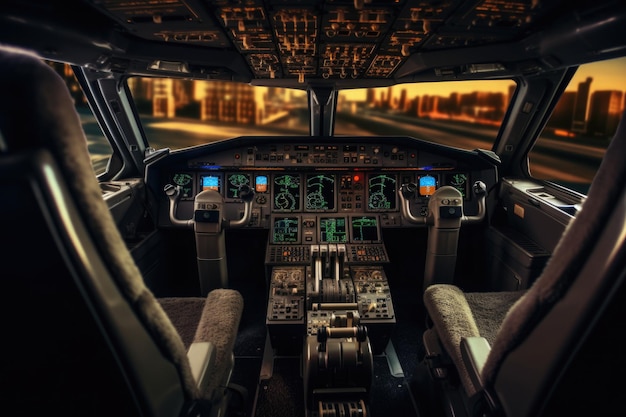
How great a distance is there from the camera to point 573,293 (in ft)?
2.49

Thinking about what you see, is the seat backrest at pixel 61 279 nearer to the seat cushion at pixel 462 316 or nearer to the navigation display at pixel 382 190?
the seat cushion at pixel 462 316

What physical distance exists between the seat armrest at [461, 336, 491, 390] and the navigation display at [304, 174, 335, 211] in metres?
2.18

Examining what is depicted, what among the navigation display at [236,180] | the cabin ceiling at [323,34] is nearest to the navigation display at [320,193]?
the navigation display at [236,180]

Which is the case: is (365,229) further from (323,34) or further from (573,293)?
(573,293)

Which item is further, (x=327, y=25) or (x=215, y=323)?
(x=327, y=25)

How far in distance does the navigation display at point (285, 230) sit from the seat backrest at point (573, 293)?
8.31ft

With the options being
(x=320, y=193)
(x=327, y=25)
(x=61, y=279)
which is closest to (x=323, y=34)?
(x=327, y=25)

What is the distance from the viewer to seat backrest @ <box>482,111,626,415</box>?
0.68 metres

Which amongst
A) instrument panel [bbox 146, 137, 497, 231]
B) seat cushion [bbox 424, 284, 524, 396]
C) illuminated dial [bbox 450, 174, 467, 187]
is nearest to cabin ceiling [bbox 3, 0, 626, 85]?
instrument panel [bbox 146, 137, 497, 231]

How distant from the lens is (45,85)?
61 centimetres

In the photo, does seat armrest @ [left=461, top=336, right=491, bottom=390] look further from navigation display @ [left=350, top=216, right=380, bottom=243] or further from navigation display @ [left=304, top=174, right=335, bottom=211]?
navigation display @ [left=304, top=174, right=335, bottom=211]

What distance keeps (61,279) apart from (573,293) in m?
0.94

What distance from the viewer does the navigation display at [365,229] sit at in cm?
343

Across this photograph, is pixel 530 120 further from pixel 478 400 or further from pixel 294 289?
pixel 478 400
